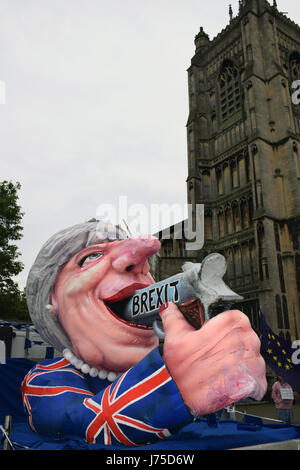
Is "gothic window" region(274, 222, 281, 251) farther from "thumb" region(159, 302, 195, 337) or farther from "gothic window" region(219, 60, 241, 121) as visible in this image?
"thumb" region(159, 302, 195, 337)

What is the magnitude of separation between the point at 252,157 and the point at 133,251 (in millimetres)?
19289

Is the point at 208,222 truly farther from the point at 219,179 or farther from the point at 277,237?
the point at 277,237

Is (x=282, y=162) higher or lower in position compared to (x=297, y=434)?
higher

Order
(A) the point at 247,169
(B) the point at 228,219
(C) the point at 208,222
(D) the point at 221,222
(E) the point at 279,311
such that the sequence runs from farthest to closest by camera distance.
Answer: (C) the point at 208,222, (D) the point at 221,222, (B) the point at 228,219, (A) the point at 247,169, (E) the point at 279,311

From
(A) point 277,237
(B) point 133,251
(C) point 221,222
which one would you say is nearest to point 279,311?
(A) point 277,237

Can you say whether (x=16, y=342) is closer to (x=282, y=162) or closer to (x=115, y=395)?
(x=115, y=395)

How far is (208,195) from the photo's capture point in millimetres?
24234

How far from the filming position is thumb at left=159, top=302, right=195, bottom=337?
88.0 inches

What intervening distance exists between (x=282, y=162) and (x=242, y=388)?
68.2 feet

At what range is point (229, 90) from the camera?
24828mm

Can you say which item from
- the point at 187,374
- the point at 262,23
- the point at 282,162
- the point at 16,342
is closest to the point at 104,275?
the point at 187,374

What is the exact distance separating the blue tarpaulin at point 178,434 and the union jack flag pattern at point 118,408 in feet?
0.23

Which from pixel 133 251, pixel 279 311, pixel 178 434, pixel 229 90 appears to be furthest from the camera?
pixel 229 90

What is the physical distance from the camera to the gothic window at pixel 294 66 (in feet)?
79.0
